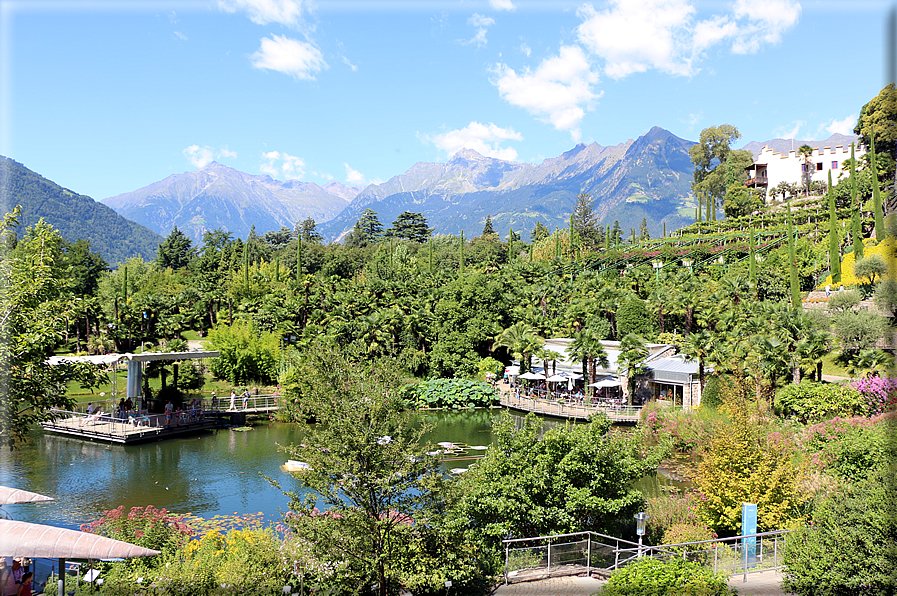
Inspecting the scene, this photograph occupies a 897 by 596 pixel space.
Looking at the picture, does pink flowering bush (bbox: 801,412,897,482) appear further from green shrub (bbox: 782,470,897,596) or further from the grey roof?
the grey roof

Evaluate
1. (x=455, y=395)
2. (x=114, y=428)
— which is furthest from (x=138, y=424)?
(x=455, y=395)

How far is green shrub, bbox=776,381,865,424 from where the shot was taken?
85.9 feet

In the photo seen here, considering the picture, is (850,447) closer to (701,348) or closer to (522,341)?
(701,348)

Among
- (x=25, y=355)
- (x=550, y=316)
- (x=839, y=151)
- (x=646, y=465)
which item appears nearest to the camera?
(x=25, y=355)

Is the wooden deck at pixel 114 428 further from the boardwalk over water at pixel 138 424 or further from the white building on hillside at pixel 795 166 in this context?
the white building on hillside at pixel 795 166

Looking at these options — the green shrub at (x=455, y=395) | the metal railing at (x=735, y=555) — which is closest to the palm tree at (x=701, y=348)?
the green shrub at (x=455, y=395)

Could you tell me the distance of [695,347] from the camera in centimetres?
3516

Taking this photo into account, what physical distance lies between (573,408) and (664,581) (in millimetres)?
27580

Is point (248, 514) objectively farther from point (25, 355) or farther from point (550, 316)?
point (550, 316)

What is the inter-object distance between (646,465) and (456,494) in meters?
6.11

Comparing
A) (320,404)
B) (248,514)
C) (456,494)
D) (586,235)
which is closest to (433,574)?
(456,494)

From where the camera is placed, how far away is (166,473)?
26406 millimetres

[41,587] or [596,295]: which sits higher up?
[596,295]

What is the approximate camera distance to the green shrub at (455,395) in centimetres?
4228
